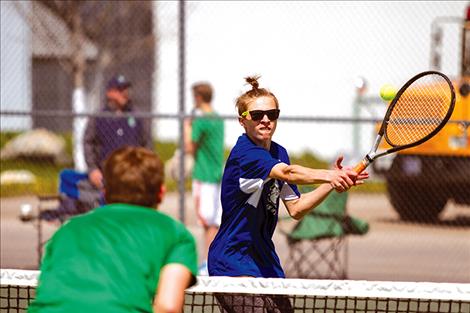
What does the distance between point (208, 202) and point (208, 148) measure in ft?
1.41

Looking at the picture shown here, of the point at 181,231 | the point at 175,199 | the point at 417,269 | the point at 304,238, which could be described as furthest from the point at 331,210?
the point at 175,199

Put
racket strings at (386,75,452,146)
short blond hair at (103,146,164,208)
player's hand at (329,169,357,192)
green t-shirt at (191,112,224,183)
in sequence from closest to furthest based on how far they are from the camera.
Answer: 1. short blond hair at (103,146,164,208)
2. player's hand at (329,169,357,192)
3. racket strings at (386,75,452,146)
4. green t-shirt at (191,112,224,183)

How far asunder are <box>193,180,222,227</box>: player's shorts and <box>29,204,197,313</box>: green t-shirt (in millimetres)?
5573

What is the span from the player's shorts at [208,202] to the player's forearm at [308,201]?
12.5 ft

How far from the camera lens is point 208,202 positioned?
880cm

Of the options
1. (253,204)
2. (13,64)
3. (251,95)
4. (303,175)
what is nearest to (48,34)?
(13,64)

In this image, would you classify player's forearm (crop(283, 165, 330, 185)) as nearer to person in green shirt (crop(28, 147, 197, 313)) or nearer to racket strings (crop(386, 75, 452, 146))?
racket strings (crop(386, 75, 452, 146))

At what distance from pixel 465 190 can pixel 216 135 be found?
293 centimetres

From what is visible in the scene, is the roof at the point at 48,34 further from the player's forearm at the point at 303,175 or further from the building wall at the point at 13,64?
the player's forearm at the point at 303,175

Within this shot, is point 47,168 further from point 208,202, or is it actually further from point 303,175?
point 303,175

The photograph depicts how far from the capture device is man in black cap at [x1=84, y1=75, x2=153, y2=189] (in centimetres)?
855

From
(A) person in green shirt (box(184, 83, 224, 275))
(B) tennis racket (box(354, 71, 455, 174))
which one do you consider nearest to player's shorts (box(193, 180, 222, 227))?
(A) person in green shirt (box(184, 83, 224, 275))

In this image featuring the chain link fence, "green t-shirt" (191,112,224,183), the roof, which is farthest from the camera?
the roof

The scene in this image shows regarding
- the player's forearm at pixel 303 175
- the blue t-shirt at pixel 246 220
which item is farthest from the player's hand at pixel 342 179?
the blue t-shirt at pixel 246 220
